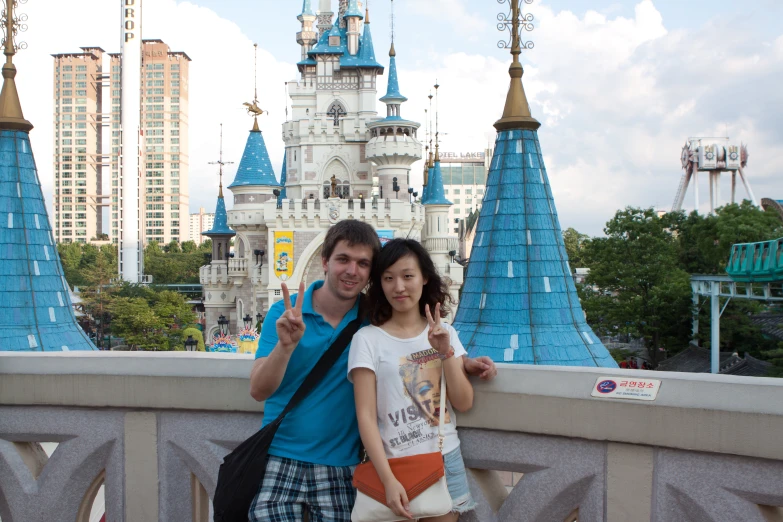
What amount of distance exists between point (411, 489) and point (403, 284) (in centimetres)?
57

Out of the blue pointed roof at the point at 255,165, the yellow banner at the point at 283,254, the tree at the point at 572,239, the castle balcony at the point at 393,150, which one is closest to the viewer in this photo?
the yellow banner at the point at 283,254

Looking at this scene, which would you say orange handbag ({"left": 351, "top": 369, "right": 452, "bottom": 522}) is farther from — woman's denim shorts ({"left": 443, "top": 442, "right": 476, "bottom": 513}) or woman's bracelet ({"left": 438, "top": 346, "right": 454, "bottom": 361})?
woman's bracelet ({"left": 438, "top": 346, "right": 454, "bottom": 361})

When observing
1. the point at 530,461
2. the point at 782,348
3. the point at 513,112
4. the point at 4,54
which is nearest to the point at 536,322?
the point at 513,112

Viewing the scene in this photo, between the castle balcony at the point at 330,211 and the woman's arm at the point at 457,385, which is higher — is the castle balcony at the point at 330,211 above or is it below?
above

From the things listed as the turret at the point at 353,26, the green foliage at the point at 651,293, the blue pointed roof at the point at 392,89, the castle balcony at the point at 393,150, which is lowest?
the green foliage at the point at 651,293

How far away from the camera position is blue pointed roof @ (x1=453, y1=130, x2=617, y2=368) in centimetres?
681

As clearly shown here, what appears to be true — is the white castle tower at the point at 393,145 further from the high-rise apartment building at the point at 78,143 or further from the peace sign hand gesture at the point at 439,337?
the high-rise apartment building at the point at 78,143

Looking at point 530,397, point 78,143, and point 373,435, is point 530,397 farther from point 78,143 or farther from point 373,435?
point 78,143

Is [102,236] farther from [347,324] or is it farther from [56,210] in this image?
[347,324]

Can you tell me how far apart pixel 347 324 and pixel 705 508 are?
3.62 ft

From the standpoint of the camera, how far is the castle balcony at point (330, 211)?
107 ft

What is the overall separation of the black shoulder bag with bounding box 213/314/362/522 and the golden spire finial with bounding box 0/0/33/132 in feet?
18.7

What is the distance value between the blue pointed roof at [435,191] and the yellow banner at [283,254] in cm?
798

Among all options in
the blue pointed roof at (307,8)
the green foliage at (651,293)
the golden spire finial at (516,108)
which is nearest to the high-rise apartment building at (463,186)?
the blue pointed roof at (307,8)
